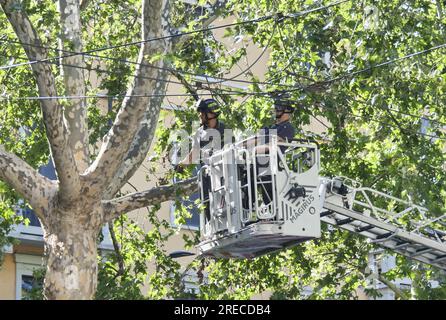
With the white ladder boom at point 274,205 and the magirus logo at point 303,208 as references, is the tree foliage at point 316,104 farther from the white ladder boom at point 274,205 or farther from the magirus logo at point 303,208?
the magirus logo at point 303,208

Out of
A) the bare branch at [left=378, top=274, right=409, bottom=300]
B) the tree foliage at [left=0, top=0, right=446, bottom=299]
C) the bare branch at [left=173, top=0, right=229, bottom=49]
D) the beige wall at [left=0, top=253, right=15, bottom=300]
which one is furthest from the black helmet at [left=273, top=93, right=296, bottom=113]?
the beige wall at [left=0, top=253, right=15, bottom=300]

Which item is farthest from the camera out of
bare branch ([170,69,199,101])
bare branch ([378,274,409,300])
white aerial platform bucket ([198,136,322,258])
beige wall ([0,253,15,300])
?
beige wall ([0,253,15,300])

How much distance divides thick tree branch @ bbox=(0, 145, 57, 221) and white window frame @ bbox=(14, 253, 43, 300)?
9073mm

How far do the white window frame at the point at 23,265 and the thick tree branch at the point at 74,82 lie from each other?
881cm

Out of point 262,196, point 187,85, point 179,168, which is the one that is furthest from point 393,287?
point 262,196

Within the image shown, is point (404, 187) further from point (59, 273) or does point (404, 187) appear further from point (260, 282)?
point (59, 273)

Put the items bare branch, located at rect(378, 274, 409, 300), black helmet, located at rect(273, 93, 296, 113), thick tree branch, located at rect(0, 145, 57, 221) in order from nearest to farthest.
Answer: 1. thick tree branch, located at rect(0, 145, 57, 221)
2. black helmet, located at rect(273, 93, 296, 113)
3. bare branch, located at rect(378, 274, 409, 300)

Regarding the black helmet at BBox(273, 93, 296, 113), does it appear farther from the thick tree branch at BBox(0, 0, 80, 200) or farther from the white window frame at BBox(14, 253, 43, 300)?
the white window frame at BBox(14, 253, 43, 300)

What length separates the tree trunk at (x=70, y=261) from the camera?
1762 centimetres

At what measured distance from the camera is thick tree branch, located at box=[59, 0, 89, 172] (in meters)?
18.4

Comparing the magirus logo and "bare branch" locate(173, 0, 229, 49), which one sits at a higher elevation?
"bare branch" locate(173, 0, 229, 49)

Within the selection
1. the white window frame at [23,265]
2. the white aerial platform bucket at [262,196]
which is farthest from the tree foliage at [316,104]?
the white window frame at [23,265]

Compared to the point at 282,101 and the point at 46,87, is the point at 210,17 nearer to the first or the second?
the point at 282,101

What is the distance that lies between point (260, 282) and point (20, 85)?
4733 millimetres
